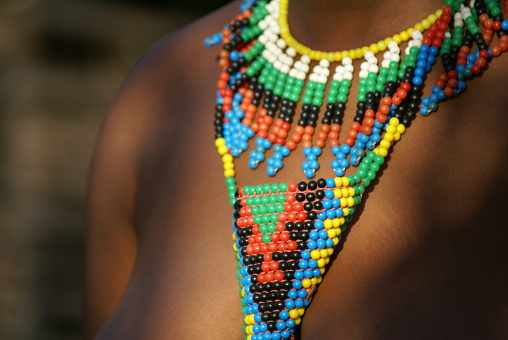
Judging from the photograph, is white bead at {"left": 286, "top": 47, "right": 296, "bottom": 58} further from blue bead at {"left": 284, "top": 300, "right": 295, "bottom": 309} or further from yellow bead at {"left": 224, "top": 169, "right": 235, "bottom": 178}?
blue bead at {"left": 284, "top": 300, "right": 295, "bottom": 309}

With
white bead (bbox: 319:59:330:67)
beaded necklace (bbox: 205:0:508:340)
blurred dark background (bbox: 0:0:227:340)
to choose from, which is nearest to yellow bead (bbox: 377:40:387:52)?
beaded necklace (bbox: 205:0:508:340)

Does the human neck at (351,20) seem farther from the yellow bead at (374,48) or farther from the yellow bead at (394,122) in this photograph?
the yellow bead at (394,122)

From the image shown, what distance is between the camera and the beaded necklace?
122cm

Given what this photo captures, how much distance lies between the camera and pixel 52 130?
147 inches

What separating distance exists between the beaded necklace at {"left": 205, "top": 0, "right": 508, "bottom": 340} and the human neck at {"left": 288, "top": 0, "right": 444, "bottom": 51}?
2 cm

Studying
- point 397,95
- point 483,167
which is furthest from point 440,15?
point 483,167

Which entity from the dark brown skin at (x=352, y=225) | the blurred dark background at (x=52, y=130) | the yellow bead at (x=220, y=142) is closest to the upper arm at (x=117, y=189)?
the dark brown skin at (x=352, y=225)

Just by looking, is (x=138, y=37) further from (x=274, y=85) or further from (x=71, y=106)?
(x=274, y=85)

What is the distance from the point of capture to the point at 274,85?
1438 millimetres

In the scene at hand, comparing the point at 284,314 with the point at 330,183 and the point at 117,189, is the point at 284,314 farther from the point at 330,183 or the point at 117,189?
the point at 117,189

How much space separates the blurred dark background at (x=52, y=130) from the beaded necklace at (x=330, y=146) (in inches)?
99.5

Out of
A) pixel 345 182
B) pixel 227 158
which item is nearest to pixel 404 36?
pixel 345 182

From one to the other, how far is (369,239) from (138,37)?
2.79 metres

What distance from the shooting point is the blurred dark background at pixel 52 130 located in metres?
3.68
